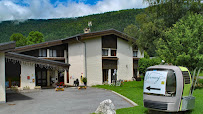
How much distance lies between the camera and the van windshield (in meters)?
10.2

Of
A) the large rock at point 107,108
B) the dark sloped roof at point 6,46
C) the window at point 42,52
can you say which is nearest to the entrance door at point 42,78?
the window at point 42,52

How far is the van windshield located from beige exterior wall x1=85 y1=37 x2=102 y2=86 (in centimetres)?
1812

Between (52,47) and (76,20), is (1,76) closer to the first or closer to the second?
(52,47)

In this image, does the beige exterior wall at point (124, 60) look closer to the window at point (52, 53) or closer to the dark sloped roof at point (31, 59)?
the dark sloped roof at point (31, 59)

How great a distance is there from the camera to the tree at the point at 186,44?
19.9m

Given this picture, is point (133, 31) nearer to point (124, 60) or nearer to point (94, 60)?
point (94, 60)

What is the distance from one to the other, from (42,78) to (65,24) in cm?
7860

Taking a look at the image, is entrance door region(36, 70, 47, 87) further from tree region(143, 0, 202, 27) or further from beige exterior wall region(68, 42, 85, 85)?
tree region(143, 0, 202, 27)

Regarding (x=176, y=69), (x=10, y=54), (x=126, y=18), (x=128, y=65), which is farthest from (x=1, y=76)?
(x=126, y=18)

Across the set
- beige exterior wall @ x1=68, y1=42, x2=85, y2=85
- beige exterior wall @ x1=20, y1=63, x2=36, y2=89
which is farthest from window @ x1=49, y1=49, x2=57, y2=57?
beige exterior wall @ x1=20, y1=63, x2=36, y2=89

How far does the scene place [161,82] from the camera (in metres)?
10.4

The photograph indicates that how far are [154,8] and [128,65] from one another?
12501 mm

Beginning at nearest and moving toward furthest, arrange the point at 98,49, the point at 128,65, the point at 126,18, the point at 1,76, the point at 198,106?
the point at 198,106, the point at 1,76, the point at 98,49, the point at 128,65, the point at 126,18

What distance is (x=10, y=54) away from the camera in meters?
Answer: 22.2
